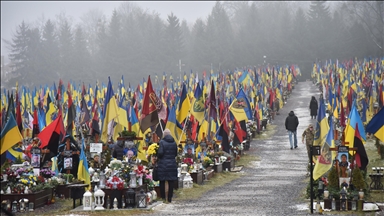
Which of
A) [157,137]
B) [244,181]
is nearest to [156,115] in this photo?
[157,137]

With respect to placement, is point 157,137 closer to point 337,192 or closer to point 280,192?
point 280,192

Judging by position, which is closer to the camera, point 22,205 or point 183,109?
point 22,205

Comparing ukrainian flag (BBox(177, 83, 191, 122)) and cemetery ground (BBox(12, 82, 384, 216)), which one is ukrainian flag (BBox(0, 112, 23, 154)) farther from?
ukrainian flag (BBox(177, 83, 191, 122))

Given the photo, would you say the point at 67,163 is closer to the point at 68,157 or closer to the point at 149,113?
the point at 68,157

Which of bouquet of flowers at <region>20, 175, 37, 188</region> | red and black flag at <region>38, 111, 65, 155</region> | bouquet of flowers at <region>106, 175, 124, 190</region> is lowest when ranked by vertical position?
bouquet of flowers at <region>106, 175, 124, 190</region>

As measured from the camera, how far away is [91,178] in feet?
73.5

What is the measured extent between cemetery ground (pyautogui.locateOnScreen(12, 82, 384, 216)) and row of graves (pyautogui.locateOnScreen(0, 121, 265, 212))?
37 cm

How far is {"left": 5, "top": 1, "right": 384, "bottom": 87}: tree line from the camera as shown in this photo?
10869cm

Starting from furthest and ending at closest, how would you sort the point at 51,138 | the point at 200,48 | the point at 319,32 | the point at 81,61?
the point at 81,61, the point at 200,48, the point at 319,32, the point at 51,138

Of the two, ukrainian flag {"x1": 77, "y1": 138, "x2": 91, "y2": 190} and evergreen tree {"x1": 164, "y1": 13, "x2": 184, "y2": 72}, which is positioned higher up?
evergreen tree {"x1": 164, "y1": 13, "x2": 184, "y2": 72}

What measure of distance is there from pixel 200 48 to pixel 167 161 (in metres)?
95.1

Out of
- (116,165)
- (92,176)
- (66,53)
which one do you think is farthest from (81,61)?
(116,165)

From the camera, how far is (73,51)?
12100 cm

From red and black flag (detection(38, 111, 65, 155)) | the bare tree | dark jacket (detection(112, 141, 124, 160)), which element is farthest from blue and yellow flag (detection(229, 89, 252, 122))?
the bare tree
